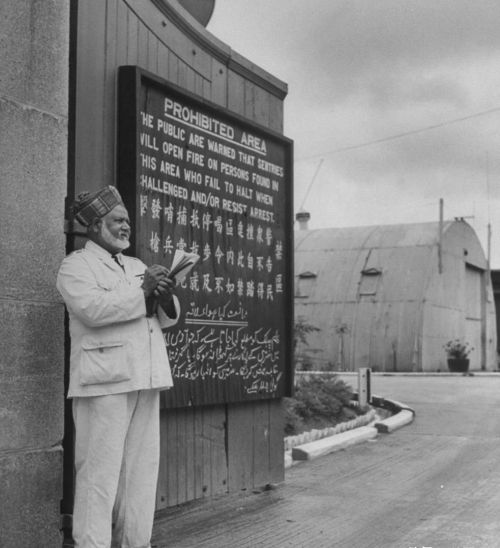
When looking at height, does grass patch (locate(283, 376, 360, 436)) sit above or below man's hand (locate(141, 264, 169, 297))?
below

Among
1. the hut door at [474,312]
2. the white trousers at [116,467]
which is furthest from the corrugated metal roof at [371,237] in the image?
the white trousers at [116,467]

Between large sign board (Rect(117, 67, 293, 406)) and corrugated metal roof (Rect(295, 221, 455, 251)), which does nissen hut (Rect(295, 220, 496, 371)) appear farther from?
large sign board (Rect(117, 67, 293, 406))

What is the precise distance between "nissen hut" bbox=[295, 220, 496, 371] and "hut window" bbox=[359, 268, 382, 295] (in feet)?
0.13

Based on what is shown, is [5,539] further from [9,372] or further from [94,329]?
→ [94,329]

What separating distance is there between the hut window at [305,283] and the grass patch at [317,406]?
19.9 meters

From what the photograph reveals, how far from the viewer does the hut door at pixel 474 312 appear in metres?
36.4

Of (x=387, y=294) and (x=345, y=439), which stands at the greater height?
(x=387, y=294)

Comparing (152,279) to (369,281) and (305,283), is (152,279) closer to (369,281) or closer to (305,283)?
(369,281)

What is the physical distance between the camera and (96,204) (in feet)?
16.0

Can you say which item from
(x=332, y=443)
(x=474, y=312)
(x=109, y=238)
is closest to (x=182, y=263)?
(x=109, y=238)

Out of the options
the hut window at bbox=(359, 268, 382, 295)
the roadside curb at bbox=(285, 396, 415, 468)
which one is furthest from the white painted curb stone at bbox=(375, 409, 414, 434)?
the hut window at bbox=(359, 268, 382, 295)

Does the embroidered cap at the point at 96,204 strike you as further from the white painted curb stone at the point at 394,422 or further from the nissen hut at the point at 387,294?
the nissen hut at the point at 387,294

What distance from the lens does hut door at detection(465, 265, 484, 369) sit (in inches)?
1433

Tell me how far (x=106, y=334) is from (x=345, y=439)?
20.9 feet
